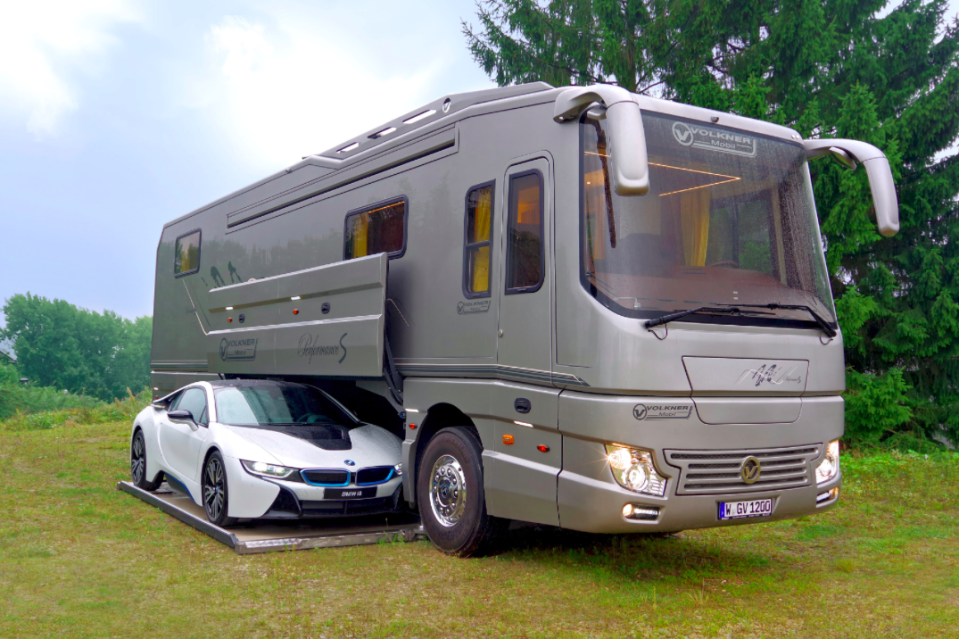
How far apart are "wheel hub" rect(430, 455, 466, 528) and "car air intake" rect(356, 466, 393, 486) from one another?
791 millimetres

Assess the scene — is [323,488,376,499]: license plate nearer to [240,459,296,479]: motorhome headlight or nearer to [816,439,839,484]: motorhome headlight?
[240,459,296,479]: motorhome headlight

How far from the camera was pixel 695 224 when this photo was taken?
241 inches

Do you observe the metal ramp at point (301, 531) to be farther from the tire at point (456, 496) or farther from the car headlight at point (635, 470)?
the car headlight at point (635, 470)

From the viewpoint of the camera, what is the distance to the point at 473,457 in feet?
22.2

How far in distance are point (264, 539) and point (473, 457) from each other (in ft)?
6.57

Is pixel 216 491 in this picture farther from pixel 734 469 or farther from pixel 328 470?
pixel 734 469

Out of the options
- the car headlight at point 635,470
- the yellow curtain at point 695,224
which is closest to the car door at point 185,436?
the car headlight at point 635,470

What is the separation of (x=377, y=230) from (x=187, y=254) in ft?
19.1

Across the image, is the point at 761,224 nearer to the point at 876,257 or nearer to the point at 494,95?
the point at 494,95

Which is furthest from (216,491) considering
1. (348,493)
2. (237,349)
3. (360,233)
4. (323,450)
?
(237,349)

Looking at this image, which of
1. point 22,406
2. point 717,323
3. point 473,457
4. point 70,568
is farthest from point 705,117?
point 22,406

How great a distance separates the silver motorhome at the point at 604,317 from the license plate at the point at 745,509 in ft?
0.05

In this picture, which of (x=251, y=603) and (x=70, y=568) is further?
(x=70, y=568)

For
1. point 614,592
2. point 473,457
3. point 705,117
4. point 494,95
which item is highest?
point 494,95
